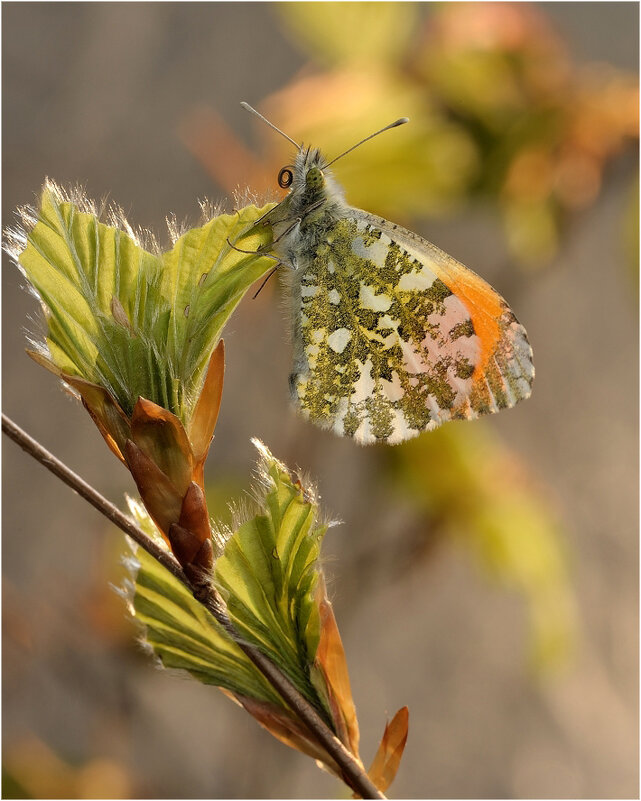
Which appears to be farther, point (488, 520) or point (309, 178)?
point (488, 520)

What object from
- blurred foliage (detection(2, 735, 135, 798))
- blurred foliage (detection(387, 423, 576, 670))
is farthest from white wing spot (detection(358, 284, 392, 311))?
blurred foliage (detection(2, 735, 135, 798))

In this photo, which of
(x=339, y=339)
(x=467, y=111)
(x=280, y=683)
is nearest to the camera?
(x=280, y=683)

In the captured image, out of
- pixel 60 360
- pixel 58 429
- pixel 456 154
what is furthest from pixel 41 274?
pixel 58 429

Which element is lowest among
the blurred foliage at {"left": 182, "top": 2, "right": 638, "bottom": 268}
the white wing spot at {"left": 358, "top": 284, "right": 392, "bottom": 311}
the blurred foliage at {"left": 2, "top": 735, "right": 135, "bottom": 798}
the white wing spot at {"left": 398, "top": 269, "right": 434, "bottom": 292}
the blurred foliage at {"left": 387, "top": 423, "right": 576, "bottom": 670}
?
the blurred foliage at {"left": 2, "top": 735, "right": 135, "bottom": 798}

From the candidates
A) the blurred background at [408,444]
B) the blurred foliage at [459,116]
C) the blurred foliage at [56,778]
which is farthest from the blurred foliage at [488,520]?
the blurred foliage at [56,778]

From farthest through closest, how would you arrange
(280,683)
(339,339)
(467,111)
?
(467,111)
(339,339)
(280,683)

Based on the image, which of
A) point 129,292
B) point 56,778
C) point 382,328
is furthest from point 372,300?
point 56,778

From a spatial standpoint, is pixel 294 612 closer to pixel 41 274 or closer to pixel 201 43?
pixel 41 274

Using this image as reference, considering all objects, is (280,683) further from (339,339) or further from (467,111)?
(467,111)

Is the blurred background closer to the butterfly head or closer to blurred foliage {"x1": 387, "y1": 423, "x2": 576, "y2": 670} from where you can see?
blurred foliage {"x1": 387, "y1": 423, "x2": 576, "y2": 670}
